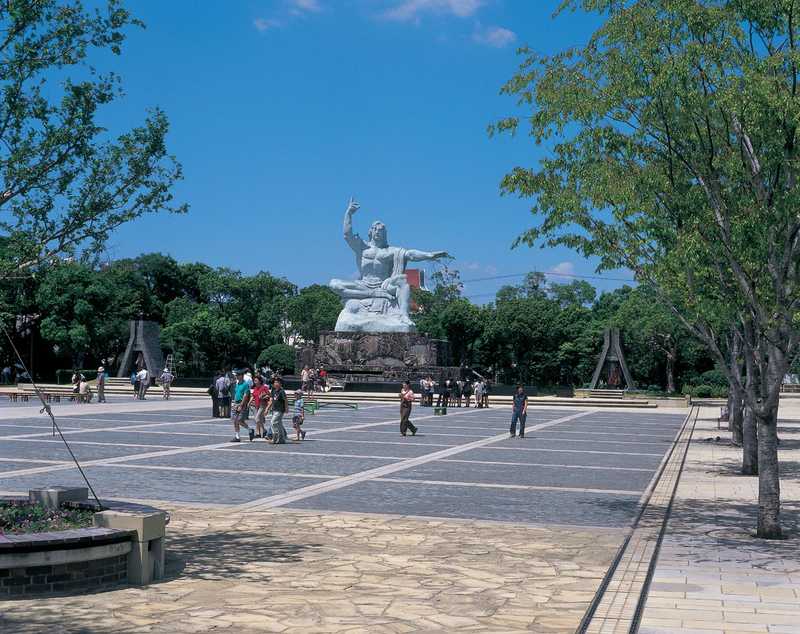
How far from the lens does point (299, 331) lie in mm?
79938

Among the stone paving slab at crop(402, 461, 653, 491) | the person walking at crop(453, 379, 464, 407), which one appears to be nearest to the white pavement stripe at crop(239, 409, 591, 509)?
the stone paving slab at crop(402, 461, 653, 491)

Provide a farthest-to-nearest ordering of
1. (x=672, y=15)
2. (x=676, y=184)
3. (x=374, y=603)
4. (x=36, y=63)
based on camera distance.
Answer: (x=676, y=184) → (x=672, y=15) → (x=36, y=63) → (x=374, y=603)

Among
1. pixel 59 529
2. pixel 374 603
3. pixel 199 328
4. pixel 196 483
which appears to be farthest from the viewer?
pixel 199 328

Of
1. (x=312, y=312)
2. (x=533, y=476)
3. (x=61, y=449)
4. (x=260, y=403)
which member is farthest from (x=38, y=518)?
(x=312, y=312)

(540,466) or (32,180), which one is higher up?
(32,180)

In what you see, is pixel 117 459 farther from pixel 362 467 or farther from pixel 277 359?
pixel 277 359

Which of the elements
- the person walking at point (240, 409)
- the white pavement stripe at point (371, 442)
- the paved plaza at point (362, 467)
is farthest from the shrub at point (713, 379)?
the person walking at point (240, 409)

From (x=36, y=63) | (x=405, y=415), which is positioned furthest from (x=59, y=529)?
(x=405, y=415)

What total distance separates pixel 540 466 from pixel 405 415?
267 inches

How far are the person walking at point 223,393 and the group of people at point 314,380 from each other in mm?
15035

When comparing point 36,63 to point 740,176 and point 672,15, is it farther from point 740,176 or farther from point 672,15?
point 740,176

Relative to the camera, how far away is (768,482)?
10477 millimetres

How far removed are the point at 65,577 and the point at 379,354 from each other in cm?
4404

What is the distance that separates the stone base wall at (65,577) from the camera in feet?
23.5
